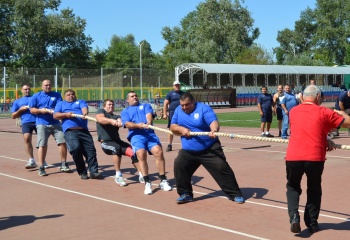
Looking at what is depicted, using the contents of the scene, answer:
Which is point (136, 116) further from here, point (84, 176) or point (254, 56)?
point (254, 56)

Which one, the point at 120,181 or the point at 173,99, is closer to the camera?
the point at 120,181

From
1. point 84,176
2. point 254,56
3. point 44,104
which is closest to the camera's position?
point 84,176

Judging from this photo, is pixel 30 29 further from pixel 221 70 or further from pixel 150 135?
pixel 150 135

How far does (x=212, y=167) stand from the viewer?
8773 mm

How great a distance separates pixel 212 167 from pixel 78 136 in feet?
12.4

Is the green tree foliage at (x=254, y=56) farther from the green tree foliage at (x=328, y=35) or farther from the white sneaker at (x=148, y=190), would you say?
the white sneaker at (x=148, y=190)

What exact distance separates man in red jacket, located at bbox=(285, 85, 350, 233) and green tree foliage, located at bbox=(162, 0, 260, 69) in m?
76.9

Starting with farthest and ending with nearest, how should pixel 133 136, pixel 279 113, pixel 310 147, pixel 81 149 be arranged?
pixel 279 113
pixel 81 149
pixel 133 136
pixel 310 147

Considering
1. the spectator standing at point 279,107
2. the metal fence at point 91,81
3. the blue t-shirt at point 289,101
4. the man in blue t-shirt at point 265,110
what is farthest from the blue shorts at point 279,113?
the metal fence at point 91,81

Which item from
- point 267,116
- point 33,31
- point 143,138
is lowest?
point 267,116

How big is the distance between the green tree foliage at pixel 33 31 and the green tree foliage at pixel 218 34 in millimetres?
17727

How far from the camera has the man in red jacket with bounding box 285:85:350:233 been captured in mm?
6660

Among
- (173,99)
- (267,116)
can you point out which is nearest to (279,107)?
(267,116)

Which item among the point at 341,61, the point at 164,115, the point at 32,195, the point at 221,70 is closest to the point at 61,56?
the point at 221,70
